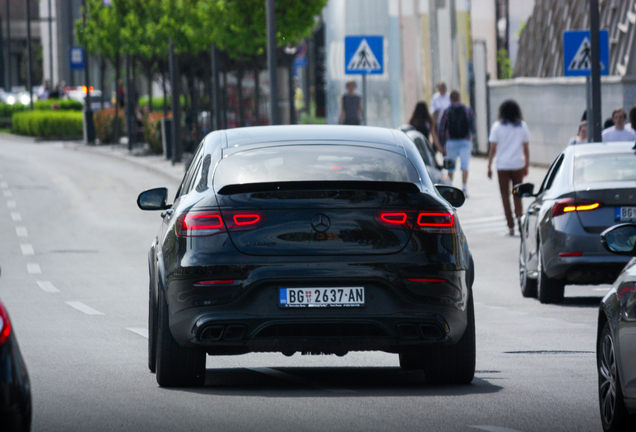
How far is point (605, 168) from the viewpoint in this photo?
12.7 m

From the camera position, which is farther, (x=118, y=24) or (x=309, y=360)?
(x=118, y=24)

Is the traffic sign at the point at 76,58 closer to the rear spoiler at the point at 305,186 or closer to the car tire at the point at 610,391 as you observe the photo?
the rear spoiler at the point at 305,186

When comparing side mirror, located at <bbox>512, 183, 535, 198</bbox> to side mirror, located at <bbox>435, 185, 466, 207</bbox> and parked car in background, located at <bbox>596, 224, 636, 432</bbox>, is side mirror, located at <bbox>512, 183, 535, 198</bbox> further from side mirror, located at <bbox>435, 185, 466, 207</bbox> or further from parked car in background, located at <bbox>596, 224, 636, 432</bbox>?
parked car in background, located at <bbox>596, 224, 636, 432</bbox>

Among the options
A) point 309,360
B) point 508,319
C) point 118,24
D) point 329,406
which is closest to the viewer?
point 329,406

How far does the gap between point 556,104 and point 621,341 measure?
2663 centimetres

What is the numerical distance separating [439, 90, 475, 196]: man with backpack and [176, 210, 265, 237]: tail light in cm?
1730

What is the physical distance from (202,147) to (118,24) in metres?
36.1

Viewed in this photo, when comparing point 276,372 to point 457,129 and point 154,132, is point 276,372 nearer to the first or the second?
point 457,129

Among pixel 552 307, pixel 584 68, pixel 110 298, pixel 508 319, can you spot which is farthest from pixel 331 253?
pixel 584 68

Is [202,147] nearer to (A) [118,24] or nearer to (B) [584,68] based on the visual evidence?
(B) [584,68]

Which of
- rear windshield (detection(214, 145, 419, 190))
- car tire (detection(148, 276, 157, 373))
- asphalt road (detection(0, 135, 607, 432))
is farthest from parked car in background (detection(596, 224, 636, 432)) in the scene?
car tire (detection(148, 276, 157, 373))

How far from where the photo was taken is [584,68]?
20.3 metres

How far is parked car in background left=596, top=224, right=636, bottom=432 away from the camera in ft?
19.3

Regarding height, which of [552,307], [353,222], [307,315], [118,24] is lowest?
[552,307]
